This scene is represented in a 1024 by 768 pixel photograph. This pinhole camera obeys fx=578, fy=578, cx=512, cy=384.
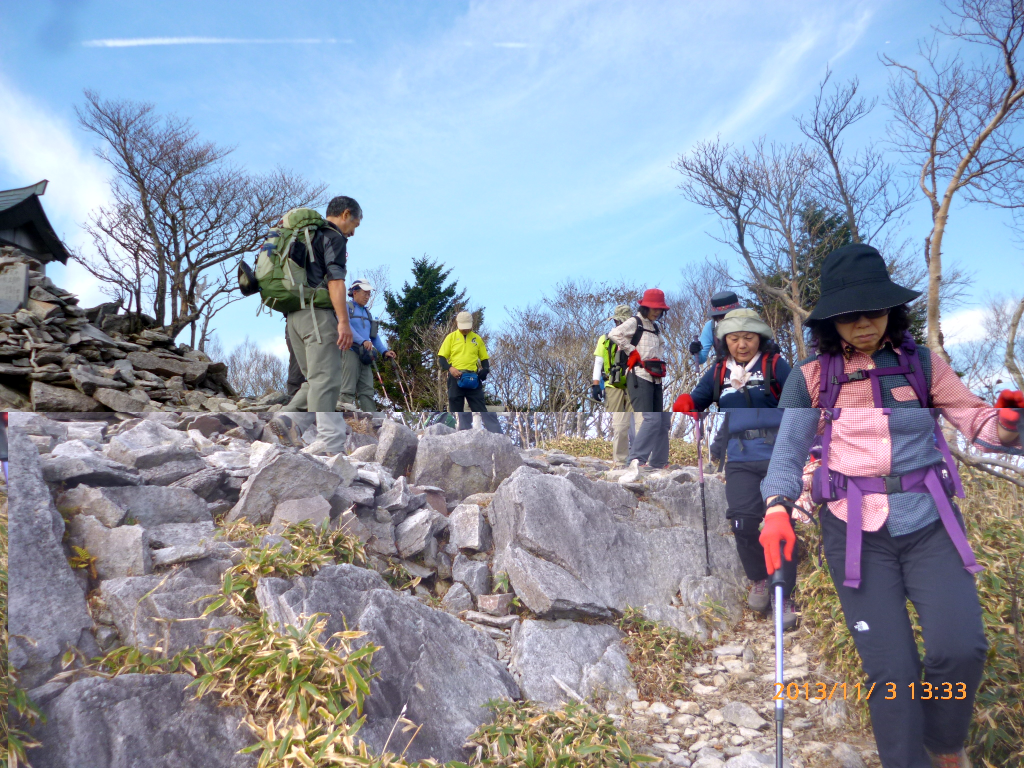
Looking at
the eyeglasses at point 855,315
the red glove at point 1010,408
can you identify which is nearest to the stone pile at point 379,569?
the eyeglasses at point 855,315

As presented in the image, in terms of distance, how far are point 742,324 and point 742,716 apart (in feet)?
4.06

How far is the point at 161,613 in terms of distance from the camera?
1.96 m

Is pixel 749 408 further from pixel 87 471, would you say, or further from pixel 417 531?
pixel 87 471

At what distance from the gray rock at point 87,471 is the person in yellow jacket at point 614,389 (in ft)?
5.62

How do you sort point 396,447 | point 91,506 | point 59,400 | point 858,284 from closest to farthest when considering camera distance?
1. point 858,284
2. point 59,400
3. point 91,506
4. point 396,447

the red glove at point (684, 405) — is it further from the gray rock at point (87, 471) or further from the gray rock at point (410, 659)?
the gray rock at point (87, 471)

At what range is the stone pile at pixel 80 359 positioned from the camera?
1675mm

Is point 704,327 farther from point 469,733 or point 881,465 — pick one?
point 469,733

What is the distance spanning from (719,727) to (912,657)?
0.67 meters

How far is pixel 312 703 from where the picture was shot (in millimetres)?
1817

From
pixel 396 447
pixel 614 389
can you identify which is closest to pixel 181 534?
pixel 396 447

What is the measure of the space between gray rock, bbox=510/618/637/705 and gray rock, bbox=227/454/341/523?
88 centimetres

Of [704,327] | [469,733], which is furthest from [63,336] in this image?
[704,327]

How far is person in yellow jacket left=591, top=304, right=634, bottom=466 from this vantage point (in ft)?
5.94
